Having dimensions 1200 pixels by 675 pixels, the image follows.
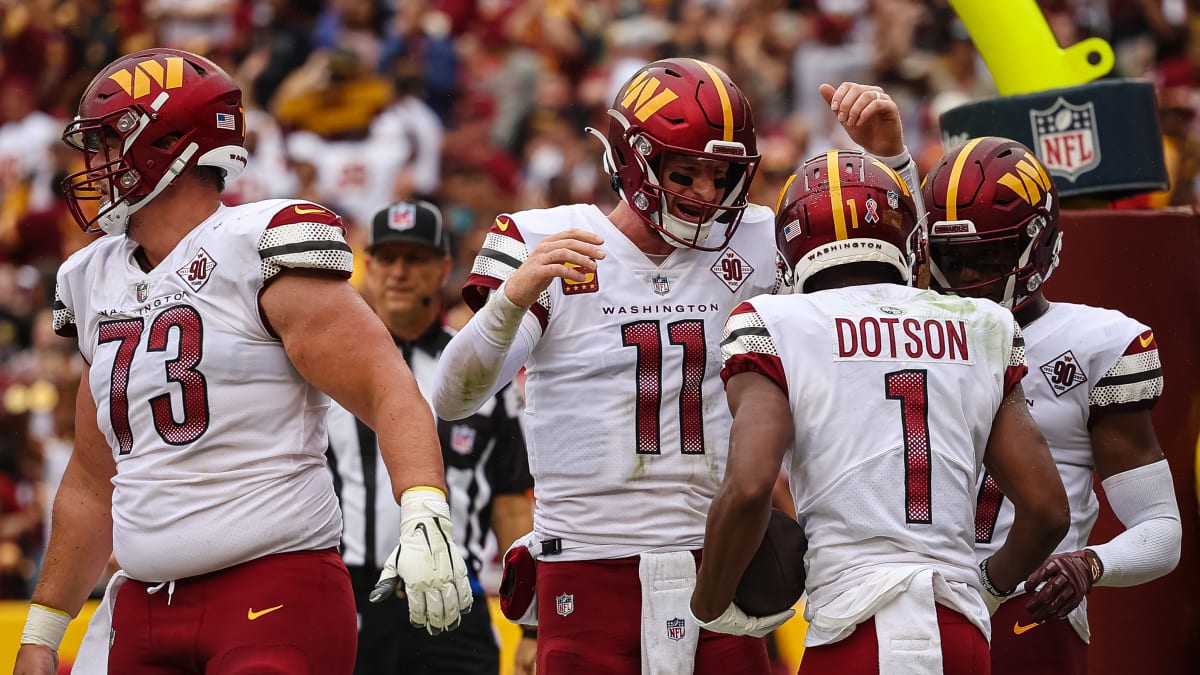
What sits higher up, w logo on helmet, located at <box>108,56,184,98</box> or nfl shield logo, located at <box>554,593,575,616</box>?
w logo on helmet, located at <box>108,56,184,98</box>

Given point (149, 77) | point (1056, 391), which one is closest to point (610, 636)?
point (1056, 391)

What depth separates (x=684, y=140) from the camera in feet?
12.3

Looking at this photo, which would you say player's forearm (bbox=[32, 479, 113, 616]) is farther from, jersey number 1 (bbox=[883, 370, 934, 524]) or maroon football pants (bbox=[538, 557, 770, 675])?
jersey number 1 (bbox=[883, 370, 934, 524])

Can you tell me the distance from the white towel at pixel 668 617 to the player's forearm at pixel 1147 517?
1044 millimetres

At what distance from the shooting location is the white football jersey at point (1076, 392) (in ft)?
12.9

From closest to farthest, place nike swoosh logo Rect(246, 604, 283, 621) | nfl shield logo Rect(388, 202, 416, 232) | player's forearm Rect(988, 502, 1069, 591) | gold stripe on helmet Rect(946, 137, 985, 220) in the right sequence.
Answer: player's forearm Rect(988, 502, 1069, 591) → nike swoosh logo Rect(246, 604, 283, 621) → gold stripe on helmet Rect(946, 137, 985, 220) → nfl shield logo Rect(388, 202, 416, 232)

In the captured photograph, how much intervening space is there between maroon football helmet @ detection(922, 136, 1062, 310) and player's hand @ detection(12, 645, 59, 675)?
238 cm

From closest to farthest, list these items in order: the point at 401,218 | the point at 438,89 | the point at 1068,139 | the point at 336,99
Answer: the point at 1068,139, the point at 401,218, the point at 336,99, the point at 438,89

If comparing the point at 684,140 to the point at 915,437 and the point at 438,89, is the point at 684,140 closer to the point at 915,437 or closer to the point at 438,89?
the point at 915,437

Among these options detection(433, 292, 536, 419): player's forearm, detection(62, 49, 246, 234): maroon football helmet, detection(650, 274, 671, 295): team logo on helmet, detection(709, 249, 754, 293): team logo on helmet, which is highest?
detection(62, 49, 246, 234): maroon football helmet

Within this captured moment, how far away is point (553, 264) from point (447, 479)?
85.1 inches

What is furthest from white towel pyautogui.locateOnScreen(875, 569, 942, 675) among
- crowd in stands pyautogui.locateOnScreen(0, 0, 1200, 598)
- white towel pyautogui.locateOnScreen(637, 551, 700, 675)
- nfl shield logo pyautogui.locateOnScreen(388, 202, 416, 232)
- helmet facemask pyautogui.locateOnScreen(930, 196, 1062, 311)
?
crowd in stands pyautogui.locateOnScreen(0, 0, 1200, 598)

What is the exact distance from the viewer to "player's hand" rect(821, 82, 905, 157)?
4008 millimetres

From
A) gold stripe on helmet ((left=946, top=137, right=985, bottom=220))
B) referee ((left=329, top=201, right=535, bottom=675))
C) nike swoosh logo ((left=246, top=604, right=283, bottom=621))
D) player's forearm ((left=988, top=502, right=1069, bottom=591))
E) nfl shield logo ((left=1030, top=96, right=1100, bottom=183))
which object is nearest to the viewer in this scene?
player's forearm ((left=988, top=502, right=1069, bottom=591))
